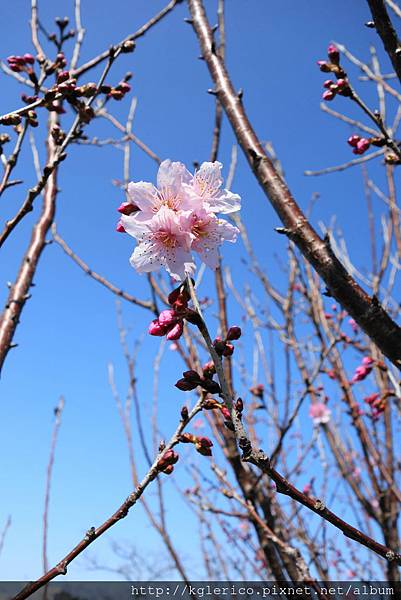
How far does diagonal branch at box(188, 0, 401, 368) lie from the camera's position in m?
1.58

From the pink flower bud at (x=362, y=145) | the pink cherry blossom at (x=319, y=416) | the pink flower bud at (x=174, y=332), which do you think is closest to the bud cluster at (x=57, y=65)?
the pink flower bud at (x=362, y=145)

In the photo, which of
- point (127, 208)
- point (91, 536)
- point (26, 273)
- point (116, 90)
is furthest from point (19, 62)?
point (91, 536)

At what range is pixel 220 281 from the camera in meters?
2.81

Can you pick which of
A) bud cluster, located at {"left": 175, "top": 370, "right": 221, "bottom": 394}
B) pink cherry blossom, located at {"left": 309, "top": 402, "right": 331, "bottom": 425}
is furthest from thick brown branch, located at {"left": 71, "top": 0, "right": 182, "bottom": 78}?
pink cherry blossom, located at {"left": 309, "top": 402, "right": 331, "bottom": 425}

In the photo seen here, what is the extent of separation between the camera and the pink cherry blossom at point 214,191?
4.37 ft

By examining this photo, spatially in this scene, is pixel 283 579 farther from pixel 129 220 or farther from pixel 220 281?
pixel 129 220

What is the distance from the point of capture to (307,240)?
1.76 meters

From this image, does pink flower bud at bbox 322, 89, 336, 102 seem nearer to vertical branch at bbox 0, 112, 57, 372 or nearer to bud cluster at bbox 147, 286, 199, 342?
vertical branch at bbox 0, 112, 57, 372

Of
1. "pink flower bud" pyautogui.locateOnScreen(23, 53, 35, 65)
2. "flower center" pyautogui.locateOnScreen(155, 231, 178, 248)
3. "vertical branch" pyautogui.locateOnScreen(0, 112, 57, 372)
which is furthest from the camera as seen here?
"pink flower bud" pyautogui.locateOnScreen(23, 53, 35, 65)

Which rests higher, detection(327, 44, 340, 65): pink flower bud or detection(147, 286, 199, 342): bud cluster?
detection(327, 44, 340, 65): pink flower bud

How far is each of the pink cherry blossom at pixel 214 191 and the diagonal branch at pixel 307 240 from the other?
0.40m

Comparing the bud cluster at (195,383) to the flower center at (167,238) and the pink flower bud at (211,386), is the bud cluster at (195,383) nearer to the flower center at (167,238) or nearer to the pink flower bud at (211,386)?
the pink flower bud at (211,386)

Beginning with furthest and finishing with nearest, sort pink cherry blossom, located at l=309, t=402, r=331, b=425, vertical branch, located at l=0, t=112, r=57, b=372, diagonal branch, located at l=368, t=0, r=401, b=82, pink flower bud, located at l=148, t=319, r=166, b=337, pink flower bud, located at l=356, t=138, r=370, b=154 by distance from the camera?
pink cherry blossom, located at l=309, t=402, r=331, b=425 → pink flower bud, located at l=356, t=138, r=370, b=154 → vertical branch, located at l=0, t=112, r=57, b=372 → diagonal branch, located at l=368, t=0, r=401, b=82 → pink flower bud, located at l=148, t=319, r=166, b=337

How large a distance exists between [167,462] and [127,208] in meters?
0.68
